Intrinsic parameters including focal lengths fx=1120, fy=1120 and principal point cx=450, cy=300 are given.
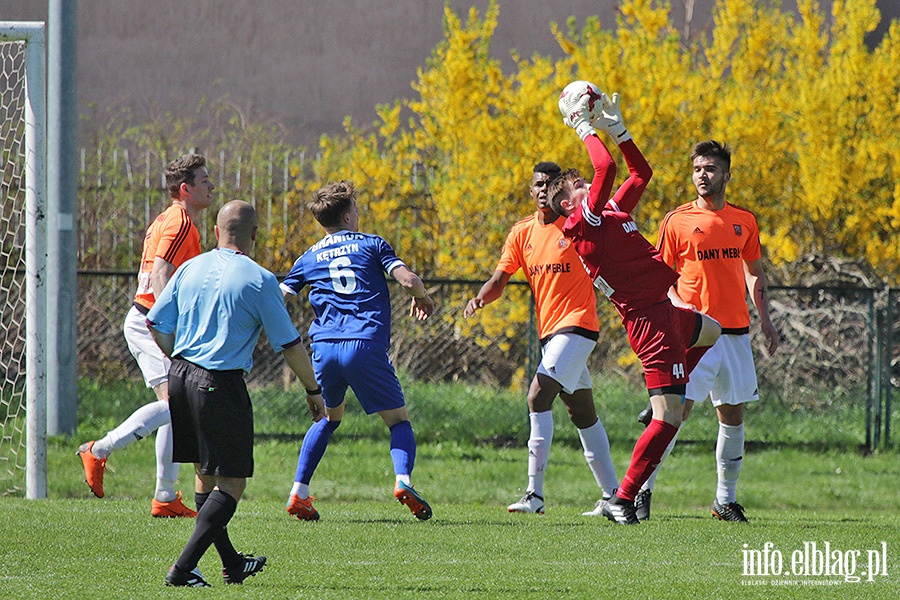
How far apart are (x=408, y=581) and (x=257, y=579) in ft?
2.16

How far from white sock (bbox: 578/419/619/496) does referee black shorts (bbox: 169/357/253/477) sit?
3462 mm

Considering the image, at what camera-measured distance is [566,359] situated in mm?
7375

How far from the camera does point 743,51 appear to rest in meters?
14.0

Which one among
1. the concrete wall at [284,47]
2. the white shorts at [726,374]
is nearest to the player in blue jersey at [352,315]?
the white shorts at [726,374]

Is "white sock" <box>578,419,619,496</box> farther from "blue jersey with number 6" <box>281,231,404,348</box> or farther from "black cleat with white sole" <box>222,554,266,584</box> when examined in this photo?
"black cleat with white sole" <box>222,554,266,584</box>

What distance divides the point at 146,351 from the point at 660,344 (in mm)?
3182

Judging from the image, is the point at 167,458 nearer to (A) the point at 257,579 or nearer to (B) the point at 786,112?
(A) the point at 257,579

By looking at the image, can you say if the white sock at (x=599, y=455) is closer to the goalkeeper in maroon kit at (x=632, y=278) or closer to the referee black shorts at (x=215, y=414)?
the goalkeeper in maroon kit at (x=632, y=278)

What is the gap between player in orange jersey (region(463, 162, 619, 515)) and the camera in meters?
7.45

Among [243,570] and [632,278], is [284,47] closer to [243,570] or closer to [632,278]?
[632,278]

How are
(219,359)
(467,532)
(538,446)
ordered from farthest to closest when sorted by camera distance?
(538,446) < (467,532) < (219,359)

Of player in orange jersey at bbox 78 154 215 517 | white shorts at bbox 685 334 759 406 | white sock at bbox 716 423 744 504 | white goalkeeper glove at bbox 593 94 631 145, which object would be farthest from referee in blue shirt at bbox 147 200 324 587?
white sock at bbox 716 423 744 504

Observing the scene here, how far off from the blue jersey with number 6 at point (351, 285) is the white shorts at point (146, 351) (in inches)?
38.9

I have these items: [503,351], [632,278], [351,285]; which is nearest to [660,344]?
[632,278]
